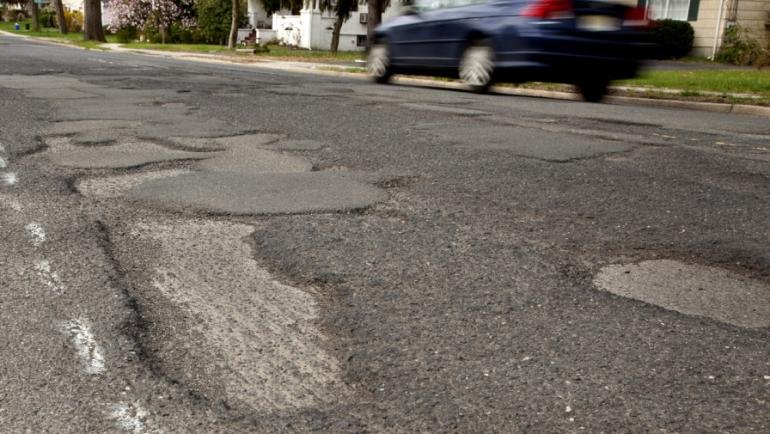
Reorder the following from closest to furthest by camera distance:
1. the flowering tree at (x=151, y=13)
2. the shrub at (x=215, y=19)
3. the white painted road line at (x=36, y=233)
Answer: the white painted road line at (x=36, y=233) → the shrub at (x=215, y=19) → the flowering tree at (x=151, y=13)

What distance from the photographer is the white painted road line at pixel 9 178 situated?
528cm

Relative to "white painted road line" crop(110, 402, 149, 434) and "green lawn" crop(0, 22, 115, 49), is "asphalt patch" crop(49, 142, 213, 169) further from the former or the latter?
"green lawn" crop(0, 22, 115, 49)

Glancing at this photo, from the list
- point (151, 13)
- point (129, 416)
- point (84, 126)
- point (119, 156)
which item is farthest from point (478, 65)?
point (151, 13)

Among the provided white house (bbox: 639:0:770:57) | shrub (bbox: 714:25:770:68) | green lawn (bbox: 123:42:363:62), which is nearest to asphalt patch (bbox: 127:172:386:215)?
green lawn (bbox: 123:42:363:62)

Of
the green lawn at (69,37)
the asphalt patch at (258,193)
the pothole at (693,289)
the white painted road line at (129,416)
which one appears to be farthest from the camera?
the green lawn at (69,37)

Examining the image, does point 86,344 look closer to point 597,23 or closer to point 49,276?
point 49,276

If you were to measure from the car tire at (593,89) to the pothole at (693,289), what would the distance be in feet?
28.6

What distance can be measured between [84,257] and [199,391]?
153 cm

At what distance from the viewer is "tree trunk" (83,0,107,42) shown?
137 ft

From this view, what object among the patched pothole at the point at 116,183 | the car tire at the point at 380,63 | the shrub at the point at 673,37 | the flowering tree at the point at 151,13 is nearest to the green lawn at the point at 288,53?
the shrub at the point at 673,37

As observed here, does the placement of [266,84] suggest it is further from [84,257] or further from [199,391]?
[199,391]

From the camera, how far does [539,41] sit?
1096 centimetres

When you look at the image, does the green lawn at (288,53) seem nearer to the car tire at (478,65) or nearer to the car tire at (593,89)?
the car tire at (478,65)

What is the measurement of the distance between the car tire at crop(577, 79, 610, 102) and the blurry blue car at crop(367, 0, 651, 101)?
0.05 ft
